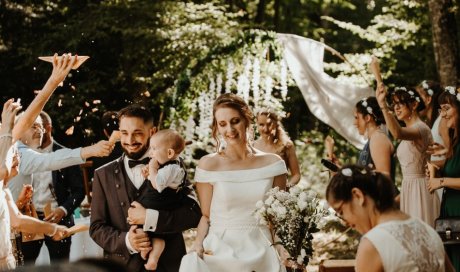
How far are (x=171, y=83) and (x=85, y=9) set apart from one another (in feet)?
7.27

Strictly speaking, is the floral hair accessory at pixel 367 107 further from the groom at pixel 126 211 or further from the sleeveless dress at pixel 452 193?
the groom at pixel 126 211

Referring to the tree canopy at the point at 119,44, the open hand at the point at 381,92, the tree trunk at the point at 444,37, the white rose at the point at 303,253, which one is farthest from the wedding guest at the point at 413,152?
the tree canopy at the point at 119,44

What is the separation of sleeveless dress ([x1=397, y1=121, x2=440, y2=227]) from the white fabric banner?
12.2 ft

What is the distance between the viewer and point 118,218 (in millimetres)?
4973

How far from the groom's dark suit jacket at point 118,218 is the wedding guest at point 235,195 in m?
0.36

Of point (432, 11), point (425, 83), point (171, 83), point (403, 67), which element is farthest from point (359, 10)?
point (425, 83)

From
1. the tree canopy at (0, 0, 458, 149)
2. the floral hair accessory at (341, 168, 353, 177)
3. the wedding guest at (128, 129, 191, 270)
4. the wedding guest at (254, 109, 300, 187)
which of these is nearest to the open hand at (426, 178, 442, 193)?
the wedding guest at (254, 109, 300, 187)

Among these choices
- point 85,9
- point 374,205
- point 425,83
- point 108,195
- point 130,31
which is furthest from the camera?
point 85,9

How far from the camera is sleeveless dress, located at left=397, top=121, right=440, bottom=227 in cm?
740

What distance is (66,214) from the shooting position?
7227mm

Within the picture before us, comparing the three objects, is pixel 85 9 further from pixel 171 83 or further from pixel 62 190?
pixel 62 190

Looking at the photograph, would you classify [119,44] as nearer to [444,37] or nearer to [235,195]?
[444,37]

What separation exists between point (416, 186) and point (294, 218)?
9.11ft

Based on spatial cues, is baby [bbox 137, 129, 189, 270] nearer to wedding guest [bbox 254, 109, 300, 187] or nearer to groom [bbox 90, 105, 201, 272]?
groom [bbox 90, 105, 201, 272]
